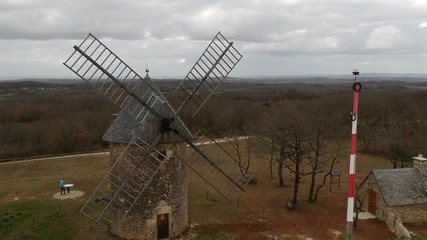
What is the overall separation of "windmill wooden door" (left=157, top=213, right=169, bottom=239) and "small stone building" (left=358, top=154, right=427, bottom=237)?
1222cm

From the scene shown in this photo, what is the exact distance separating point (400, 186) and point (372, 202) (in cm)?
190

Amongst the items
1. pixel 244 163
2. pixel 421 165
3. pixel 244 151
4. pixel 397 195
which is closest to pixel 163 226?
pixel 397 195

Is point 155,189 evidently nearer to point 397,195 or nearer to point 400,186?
point 397,195

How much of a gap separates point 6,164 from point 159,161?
31.8 m

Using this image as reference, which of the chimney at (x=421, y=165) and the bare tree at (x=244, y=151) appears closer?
the chimney at (x=421, y=165)

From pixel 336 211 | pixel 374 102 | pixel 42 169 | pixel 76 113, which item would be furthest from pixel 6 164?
pixel 374 102

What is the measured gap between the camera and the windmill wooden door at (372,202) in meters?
24.2

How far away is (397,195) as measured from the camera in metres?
23.2

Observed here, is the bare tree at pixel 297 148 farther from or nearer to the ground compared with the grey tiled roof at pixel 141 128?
nearer to the ground

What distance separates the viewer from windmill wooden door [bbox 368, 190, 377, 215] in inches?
954

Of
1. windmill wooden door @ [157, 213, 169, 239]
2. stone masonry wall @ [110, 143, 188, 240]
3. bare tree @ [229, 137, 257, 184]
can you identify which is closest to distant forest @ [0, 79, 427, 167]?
bare tree @ [229, 137, 257, 184]

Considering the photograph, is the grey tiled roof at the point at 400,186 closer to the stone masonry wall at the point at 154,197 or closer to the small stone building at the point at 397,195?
the small stone building at the point at 397,195

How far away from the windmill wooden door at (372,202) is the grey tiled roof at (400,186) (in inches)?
36.8

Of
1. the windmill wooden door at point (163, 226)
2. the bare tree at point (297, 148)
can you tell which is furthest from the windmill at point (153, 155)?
the bare tree at point (297, 148)
